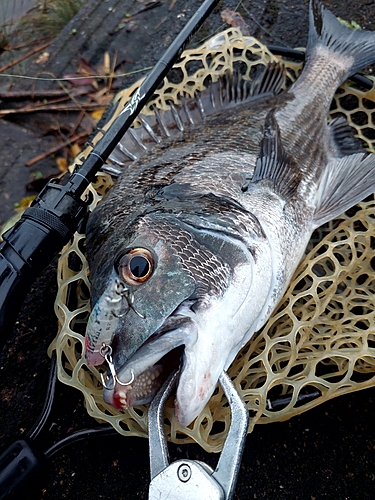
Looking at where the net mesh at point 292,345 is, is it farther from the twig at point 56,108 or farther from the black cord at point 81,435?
the twig at point 56,108

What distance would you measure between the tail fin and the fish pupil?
198 centimetres

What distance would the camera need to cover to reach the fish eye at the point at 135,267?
A: 1.57 metres

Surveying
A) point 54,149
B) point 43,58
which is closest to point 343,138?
point 54,149

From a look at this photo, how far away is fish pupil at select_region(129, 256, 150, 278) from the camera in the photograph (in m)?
1.58

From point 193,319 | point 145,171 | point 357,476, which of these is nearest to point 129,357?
point 193,319

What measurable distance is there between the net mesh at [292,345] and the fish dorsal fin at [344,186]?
0.43 ft

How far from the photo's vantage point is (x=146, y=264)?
5.23 feet

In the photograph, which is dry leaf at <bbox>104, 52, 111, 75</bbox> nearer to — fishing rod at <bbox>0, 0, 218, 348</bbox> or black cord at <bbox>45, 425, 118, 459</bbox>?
fishing rod at <bbox>0, 0, 218, 348</bbox>

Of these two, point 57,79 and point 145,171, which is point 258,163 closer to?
point 145,171

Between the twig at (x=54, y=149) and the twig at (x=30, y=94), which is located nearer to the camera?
the twig at (x=54, y=149)

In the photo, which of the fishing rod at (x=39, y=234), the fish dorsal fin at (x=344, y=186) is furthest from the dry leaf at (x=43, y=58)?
the fish dorsal fin at (x=344, y=186)

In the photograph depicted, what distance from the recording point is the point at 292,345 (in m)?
2.04

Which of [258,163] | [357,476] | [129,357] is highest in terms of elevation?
[258,163]

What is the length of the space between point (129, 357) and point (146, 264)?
31 cm
